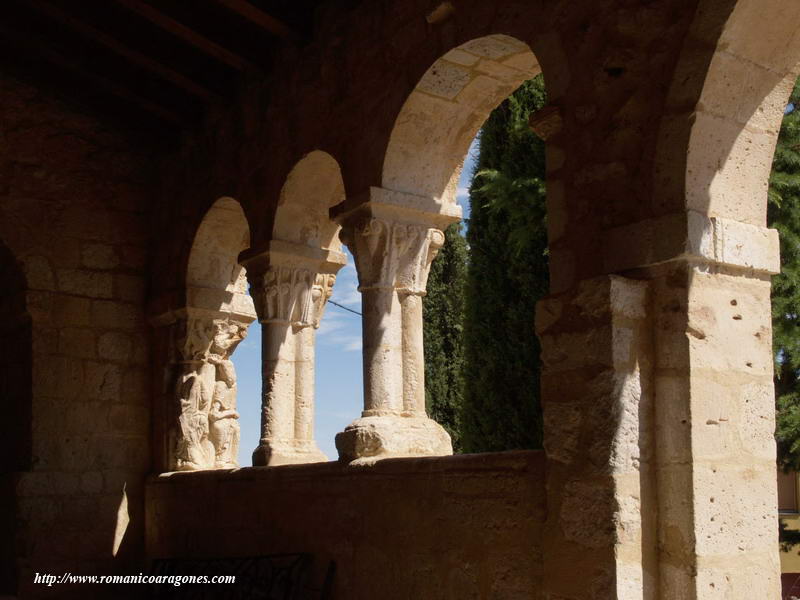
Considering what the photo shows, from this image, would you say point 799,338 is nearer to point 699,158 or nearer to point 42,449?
point 699,158

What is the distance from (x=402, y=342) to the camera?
426cm

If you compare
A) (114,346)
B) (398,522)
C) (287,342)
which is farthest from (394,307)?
(114,346)

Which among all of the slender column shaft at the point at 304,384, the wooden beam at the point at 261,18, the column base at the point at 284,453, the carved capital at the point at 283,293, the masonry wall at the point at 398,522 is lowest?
the masonry wall at the point at 398,522

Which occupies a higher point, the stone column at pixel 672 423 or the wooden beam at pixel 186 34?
the wooden beam at pixel 186 34

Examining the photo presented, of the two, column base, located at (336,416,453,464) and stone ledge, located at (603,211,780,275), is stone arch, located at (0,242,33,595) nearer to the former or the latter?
column base, located at (336,416,453,464)

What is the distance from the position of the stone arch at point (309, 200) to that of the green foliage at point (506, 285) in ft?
9.28

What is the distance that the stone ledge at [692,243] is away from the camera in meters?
2.69

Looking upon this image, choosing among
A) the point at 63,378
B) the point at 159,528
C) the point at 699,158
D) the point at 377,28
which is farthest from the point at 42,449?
the point at 699,158

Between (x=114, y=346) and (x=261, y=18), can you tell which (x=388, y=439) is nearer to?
(x=261, y=18)

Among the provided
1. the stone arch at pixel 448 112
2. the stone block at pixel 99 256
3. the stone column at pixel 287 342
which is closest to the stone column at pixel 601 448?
the stone arch at pixel 448 112

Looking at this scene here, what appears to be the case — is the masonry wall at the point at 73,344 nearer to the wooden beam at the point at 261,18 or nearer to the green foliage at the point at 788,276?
the wooden beam at the point at 261,18

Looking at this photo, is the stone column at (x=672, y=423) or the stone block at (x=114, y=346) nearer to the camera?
the stone column at (x=672, y=423)

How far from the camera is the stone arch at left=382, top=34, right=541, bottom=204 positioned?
3.81 m

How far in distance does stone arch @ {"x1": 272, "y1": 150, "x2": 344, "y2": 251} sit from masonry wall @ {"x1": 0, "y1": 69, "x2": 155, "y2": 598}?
1724mm
